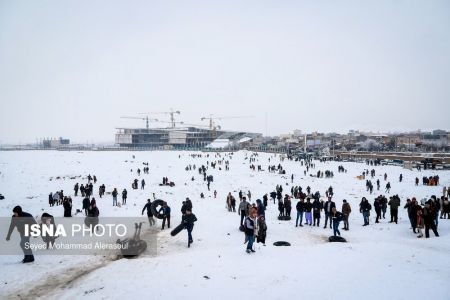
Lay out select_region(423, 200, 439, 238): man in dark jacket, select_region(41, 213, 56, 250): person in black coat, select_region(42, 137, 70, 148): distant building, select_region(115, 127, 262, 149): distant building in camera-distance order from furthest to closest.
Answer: select_region(42, 137, 70, 148): distant building
select_region(115, 127, 262, 149): distant building
select_region(423, 200, 439, 238): man in dark jacket
select_region(41, 213, 56, 250): person in black coat

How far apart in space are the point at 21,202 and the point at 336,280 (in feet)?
83.5

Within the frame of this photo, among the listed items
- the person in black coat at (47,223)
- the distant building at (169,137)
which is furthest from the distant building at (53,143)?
the person in black coat at (47,223)

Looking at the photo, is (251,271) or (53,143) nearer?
(251,271)

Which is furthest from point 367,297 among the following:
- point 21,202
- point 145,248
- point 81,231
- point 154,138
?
point 154,138

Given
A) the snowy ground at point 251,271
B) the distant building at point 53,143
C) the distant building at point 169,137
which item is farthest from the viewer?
the distant building at point 53,143

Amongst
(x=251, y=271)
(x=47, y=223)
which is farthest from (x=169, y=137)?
(x=251, y=271)

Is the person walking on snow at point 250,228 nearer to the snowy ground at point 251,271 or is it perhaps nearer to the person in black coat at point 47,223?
the snowy ground at point 251,271

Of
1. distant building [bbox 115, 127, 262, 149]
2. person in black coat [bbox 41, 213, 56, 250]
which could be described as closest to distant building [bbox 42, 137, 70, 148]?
distant building [bbox 115, 127, 262, 149]

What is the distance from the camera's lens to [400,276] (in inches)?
301

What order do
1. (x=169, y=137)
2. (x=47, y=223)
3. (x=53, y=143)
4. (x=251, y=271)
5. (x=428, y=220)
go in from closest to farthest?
(x=251, y=271)
(x=47, y=223)
(x=428, y=220)
(x=169, y=137)
(x=53, y=143)

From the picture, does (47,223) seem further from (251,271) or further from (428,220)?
(428,220)

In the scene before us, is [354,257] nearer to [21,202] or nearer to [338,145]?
[21,202]

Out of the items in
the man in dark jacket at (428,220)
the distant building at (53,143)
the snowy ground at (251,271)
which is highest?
the distant building at (53,143)

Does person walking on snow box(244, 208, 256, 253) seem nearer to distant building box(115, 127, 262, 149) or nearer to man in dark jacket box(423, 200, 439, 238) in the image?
man in dark jacket box(423, 200, 439, 238)
